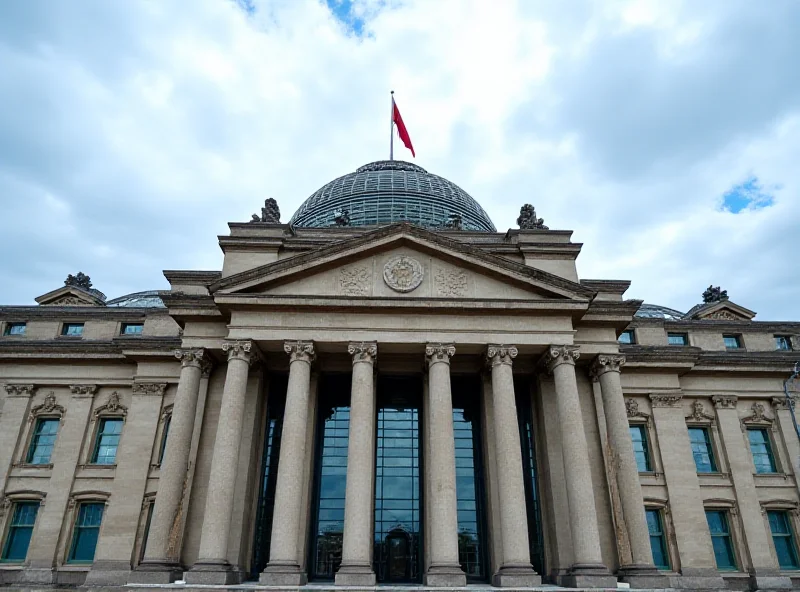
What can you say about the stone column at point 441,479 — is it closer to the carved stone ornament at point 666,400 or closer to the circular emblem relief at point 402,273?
the circular emblem relief at point 402,273

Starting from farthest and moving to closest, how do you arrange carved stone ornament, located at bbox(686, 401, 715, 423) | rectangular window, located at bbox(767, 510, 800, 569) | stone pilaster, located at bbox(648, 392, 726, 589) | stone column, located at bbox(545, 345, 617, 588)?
1. carved stone ornament, located at bbox(686, 401, 715, 423)
2. rectangular window, located at bbox(767, 510, 800, 569)
3. stone pilaster, located at bbox(648, 392, 726, 589)
4. stone column, located at bbox(545, 345, 617, 588)

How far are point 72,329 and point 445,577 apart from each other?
2694 cm

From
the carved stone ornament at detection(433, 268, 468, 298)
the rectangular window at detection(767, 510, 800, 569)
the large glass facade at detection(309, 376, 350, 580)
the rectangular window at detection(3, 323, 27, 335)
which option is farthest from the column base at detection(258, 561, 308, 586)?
the rectangular window at detection(767, 510, 800, 569)

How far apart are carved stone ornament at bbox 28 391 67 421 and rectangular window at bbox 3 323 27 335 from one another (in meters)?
5.38

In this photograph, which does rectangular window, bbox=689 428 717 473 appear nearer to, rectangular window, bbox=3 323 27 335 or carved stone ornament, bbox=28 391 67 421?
carved stone ornament, bbox=28 391 67 421

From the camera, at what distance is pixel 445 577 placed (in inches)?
872

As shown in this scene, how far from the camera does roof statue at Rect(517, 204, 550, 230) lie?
32719mm

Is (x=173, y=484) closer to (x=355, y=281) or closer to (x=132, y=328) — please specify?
(x=355, y=281)

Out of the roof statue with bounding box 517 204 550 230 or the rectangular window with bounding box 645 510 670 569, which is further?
the roof statue with bounding box 517 204 550 230

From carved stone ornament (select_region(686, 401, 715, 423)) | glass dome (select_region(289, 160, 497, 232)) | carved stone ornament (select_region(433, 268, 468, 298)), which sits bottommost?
carved stone ornament (select_region(686, 401, 715, 423))

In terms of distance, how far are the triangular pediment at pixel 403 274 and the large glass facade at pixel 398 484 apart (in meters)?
6.10

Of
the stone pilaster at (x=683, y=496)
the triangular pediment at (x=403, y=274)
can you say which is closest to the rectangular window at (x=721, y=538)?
the stone pilaster at (x=683, y=496)

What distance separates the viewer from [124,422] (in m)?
32.5

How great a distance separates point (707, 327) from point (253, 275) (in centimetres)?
2726
